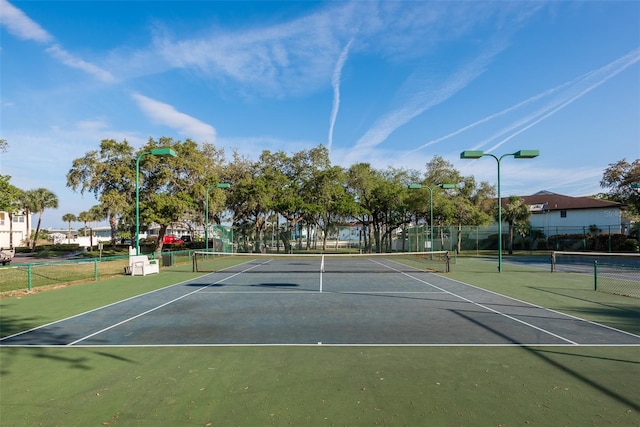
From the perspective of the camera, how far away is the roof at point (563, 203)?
178 ft

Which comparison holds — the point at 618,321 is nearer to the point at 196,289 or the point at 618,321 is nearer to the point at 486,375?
the point at 486,375

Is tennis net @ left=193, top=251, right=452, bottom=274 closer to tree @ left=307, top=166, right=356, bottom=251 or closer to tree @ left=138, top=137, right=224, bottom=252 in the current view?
tree @ left=138, top=137, right=224, bottom=252

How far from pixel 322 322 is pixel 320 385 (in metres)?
3.91

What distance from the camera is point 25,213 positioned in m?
63.9

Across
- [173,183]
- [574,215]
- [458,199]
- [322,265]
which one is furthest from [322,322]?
[574,215]

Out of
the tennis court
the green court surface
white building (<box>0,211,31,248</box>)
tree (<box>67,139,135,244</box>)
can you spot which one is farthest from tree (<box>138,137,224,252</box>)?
white building (<box>0,211,31,248</box>)

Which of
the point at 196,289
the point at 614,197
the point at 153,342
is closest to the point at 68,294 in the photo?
the point at 196,289

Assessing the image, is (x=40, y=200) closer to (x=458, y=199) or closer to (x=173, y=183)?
(x=173, y=183)

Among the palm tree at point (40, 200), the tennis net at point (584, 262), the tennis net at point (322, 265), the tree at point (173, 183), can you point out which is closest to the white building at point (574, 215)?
the tennis net at point (584, 262)

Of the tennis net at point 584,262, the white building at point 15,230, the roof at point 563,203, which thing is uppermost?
the roof at point 563,203

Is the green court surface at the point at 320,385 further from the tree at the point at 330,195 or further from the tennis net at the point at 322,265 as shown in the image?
the tree at the point at 330,195

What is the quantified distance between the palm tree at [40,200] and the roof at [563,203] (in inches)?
3110

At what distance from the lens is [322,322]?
927cm

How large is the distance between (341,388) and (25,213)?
7667 centimetres
